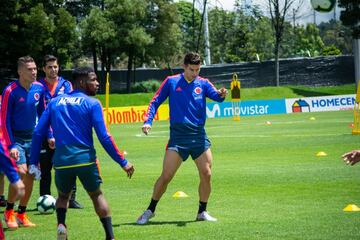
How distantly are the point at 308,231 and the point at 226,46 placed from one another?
3015 inches

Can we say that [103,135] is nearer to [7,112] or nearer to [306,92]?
[7,112]

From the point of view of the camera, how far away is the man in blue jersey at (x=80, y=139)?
27.2 ft

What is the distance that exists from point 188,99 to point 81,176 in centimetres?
285

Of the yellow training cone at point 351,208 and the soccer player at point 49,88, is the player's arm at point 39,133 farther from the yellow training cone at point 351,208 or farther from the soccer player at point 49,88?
the yellow training cone at point 351,208

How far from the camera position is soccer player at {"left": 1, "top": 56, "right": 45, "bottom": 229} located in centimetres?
1073

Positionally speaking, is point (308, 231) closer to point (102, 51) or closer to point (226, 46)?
point (102, 51)

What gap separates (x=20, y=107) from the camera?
1109 cm

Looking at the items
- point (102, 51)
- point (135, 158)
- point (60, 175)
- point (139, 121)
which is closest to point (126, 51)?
point (102, 51)

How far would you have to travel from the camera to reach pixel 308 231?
9.43m

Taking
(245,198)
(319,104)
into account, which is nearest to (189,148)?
(245,198)

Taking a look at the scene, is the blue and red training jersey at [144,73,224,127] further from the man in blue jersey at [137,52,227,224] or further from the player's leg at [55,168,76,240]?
the player's leg at [55,168,76,240]

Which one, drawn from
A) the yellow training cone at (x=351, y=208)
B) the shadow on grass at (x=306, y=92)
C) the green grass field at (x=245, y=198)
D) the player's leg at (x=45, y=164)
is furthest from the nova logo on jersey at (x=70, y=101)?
the shadow on grass at (x=306, y=92)

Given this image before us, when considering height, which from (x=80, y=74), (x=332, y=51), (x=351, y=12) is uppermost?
(x=351, y=12)

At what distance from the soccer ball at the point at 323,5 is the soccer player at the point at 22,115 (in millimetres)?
12445
